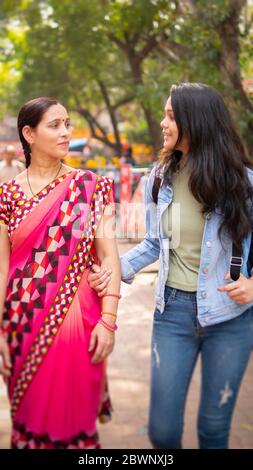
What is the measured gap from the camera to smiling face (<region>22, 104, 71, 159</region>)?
2490 millimetres

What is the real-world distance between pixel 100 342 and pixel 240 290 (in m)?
0.55

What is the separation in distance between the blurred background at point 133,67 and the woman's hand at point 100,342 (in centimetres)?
103

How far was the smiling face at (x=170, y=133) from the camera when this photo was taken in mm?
2539

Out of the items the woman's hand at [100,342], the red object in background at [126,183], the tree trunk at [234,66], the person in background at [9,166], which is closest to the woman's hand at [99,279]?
the woman's hand at [100,342]

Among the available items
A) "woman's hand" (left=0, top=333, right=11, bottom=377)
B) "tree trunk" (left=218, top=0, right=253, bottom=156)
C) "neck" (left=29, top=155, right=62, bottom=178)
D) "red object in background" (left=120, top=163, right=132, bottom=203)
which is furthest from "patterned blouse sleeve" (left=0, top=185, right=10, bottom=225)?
"red object in background" (left=120, top=163, right=132, bottom=203)

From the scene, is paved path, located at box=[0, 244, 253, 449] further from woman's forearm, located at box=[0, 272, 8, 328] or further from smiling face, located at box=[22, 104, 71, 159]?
smiling face, located at box=[22, 104, 71, 159]

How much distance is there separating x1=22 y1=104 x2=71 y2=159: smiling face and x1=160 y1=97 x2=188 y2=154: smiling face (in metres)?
0.37

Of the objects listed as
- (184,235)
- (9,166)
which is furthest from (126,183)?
(184,235)

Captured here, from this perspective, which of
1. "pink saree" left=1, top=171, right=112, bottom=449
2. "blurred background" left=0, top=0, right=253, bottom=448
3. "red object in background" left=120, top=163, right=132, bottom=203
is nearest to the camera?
"pink saree" left=1, top=171, right=112, bottom=449

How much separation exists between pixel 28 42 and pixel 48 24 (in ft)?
3.99

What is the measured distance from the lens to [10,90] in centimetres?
3244

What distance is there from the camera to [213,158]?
2.54 metres

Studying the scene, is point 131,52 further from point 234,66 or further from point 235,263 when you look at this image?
point 235,263
